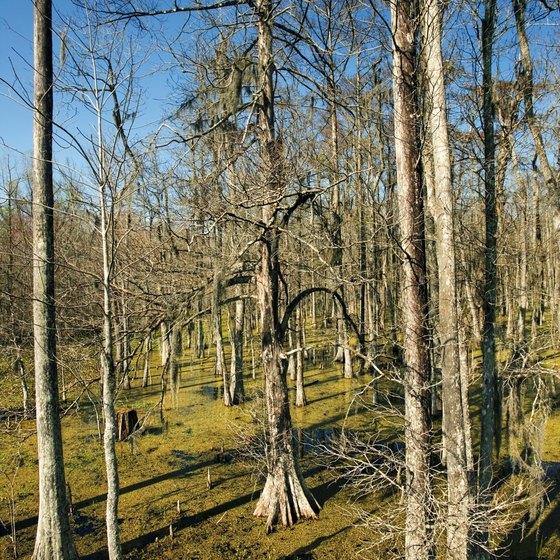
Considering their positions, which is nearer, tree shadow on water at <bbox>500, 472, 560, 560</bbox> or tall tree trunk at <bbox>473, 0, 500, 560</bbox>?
tall tree trunk at <bbox>473, 0, 500, 560</bbox>

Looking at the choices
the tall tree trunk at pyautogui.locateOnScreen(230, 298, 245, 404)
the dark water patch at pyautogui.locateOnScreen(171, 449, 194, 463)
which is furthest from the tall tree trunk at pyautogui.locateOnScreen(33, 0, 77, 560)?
the tall tree trunk at pyautogui.locateOnScreen(230, 298, 245, 404)

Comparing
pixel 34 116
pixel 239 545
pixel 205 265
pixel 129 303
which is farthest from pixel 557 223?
pixel 34 116

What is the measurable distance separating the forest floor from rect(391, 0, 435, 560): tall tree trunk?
701 millimetres

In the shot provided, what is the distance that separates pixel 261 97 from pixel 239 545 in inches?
306

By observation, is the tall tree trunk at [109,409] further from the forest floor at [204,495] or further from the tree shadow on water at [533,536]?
the tree shadow on water at [533,536]

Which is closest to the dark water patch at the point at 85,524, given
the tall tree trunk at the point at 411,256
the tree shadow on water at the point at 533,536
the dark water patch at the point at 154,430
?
the dark water patch at the point at 154,430

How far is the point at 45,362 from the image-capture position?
6.64 meters

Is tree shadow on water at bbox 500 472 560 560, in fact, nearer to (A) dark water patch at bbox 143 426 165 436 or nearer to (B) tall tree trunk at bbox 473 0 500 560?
(B) tall tree trunk at bbox 473 0 500 560

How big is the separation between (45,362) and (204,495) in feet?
15.4

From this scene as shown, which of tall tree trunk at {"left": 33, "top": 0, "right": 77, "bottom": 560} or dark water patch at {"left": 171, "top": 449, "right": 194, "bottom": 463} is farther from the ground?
tall tree trunk at {"left": 33, "top": 0, "right": 77, "bottom": 560}

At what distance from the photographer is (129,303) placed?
271 inches

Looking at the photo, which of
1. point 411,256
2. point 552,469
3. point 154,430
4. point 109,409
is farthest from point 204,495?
point 552,469

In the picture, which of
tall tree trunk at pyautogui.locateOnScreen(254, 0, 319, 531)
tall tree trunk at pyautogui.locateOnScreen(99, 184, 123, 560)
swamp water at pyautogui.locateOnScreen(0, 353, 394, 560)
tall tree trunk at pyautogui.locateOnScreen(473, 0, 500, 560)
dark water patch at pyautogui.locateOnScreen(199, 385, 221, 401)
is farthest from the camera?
dark water patch at pyautogui.locateOnScreen(199, 385, 221, 401)

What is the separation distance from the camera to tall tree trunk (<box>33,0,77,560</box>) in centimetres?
658
